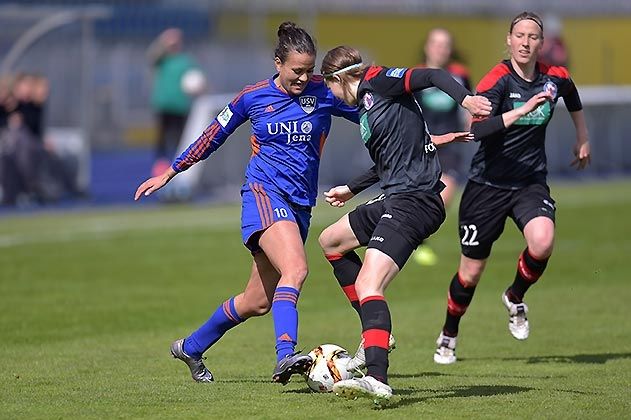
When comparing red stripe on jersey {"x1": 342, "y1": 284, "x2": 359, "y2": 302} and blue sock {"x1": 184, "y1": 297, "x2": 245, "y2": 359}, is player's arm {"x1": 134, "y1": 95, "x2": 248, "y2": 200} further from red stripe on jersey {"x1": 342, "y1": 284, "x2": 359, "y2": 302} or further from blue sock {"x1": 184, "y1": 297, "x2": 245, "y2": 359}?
red stripe on jersey {"x1": 342, "y1": 284, "x2": 359, "y2": 302}

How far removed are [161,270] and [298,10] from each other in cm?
1252

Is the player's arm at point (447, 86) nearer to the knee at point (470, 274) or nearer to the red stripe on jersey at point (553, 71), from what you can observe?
the red stripe on jersey at point (553, 71)

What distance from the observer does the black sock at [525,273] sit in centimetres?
989

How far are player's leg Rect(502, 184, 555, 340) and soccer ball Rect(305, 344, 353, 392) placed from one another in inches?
77.7

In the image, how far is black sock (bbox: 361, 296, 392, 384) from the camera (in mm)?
7614

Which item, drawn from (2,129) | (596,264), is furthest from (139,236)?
(596,264)

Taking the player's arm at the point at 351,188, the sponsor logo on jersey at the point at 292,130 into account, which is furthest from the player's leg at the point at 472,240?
the sponsor logo on jersey at the point at 292,130

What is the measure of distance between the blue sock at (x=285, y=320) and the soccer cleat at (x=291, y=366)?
0.13 m

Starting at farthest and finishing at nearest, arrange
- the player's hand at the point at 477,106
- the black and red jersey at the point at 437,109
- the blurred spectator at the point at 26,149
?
1. the blurred spectator at the point at 26,149
2. the black and red jersey at the point at 437,109
3. the player's hand at the point at 477,106

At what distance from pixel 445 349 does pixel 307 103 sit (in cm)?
259

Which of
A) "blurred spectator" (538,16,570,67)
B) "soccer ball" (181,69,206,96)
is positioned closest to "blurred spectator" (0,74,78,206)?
"soccer ball" (181,69,206,96)

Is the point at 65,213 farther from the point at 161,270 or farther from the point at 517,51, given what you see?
the point at 517,51

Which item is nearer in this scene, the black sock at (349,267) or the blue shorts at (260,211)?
the blue shorts at (260,211)

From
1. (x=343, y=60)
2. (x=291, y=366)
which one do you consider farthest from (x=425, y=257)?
(x=291, y=366)
